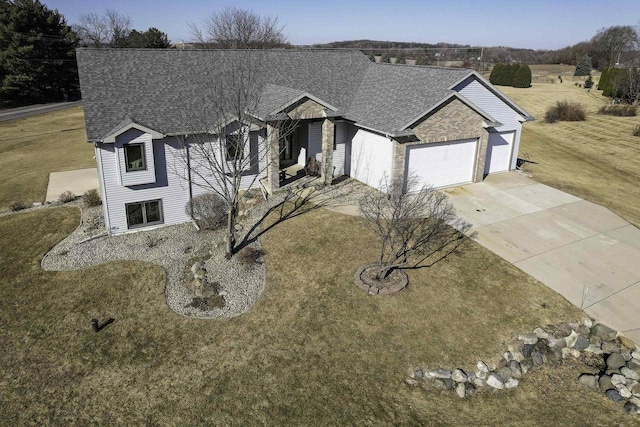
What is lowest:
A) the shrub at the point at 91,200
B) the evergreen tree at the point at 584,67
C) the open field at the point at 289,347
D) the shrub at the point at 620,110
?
the open field at the point at 289,347

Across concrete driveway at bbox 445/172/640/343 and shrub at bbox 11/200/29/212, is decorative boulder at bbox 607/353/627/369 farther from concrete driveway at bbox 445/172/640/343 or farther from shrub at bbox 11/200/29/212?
shrub at bbox 11/200/29/212

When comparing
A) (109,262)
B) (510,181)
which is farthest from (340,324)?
(510,181)

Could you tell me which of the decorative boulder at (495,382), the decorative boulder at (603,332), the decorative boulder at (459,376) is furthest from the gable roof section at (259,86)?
the decorative boulder at (495,382)

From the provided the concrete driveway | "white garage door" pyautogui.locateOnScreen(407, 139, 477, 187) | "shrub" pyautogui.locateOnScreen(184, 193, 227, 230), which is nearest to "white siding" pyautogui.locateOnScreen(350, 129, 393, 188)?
"white garage door" pyautogui.locateOnScreen(407, 139, 477, 187)

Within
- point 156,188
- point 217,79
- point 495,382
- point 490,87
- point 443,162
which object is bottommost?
point 495,382

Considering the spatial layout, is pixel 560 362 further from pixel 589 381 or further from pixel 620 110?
pixel 620 110

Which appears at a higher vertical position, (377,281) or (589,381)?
(377,281)

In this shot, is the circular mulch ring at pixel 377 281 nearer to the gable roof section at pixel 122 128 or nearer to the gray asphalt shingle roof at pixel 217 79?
the gray asphalt shingle roof at pixel 217 79

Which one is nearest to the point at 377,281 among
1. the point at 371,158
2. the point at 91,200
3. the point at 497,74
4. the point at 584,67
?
the point at 371,158
